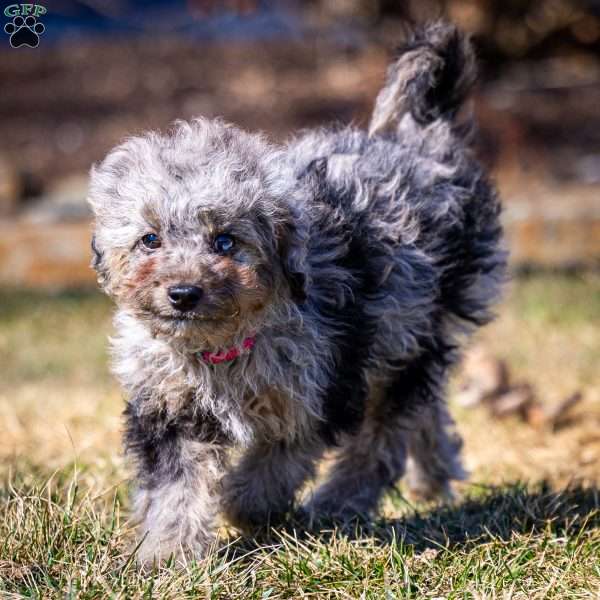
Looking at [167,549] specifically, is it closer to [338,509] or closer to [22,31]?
[338,509]

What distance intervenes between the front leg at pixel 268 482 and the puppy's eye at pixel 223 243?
0.85 meters

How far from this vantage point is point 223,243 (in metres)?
3.88

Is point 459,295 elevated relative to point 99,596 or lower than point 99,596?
elevated

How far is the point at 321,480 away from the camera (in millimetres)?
5160

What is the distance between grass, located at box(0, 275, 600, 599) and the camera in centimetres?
353

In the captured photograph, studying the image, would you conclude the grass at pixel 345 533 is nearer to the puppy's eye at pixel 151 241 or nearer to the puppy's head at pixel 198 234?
the puppy's head at pixel 198 234

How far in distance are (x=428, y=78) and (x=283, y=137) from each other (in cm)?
719

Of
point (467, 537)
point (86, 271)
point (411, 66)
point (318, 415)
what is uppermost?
point (411, 66)

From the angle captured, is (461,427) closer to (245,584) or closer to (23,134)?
(245,584)

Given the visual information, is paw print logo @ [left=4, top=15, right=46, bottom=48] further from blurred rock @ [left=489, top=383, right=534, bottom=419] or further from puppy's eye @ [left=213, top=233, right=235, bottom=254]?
blurred rock @ [left=489, top=383, right=534, bottom=419]

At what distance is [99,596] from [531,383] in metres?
4.17

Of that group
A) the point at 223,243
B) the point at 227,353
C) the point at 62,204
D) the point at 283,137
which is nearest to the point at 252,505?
the point at 227,353

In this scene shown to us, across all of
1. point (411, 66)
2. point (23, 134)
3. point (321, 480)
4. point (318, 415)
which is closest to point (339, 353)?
point (318, 415)

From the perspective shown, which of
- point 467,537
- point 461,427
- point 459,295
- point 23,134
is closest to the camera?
point 467,537
